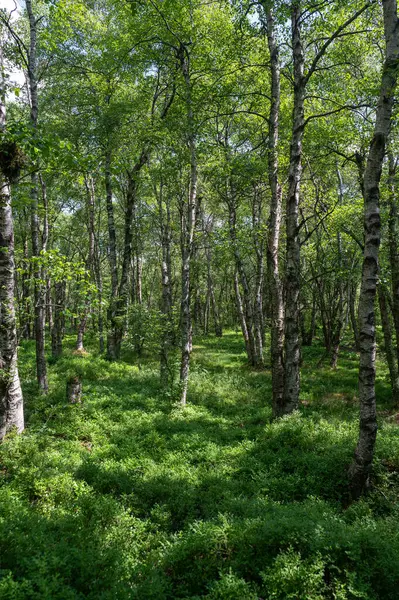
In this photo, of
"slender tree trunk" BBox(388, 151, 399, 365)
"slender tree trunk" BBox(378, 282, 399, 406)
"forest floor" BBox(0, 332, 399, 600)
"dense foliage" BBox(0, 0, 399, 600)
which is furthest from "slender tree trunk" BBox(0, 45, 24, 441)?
"slender tree trunk" BBox(378, 282, 399, 406)

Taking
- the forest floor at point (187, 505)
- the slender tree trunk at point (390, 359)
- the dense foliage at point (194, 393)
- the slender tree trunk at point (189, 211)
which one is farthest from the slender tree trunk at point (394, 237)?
the slender tree trunk at point (189, 211)

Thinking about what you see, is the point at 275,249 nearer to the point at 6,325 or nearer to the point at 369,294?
the point at 369,294

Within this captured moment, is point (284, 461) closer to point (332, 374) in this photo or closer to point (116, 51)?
point (332, 374)

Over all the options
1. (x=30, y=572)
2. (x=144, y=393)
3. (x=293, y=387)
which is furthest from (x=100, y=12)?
(x=30, y=572)

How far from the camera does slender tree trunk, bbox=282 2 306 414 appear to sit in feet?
31.8

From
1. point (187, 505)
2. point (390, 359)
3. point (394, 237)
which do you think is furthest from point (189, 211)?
point (390, 359)

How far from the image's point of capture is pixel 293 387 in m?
10.1

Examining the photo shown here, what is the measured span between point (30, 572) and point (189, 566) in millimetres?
2011

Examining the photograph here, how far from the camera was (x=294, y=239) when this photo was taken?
32.6 feet

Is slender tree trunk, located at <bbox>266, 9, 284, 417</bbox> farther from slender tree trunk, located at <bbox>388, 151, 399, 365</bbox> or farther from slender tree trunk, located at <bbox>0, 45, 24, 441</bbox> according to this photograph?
slender tree trunk, located at <bbox>0, 45, 24, 441</bbox>

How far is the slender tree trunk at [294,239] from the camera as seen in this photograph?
31.8 feet

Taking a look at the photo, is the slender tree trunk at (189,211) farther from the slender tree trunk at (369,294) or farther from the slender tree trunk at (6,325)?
the slender tree trunk at (369,294)

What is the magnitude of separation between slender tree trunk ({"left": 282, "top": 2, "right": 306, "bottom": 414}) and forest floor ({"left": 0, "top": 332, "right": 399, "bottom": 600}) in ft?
3.62

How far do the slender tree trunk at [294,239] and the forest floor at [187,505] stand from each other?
43.4 inches
